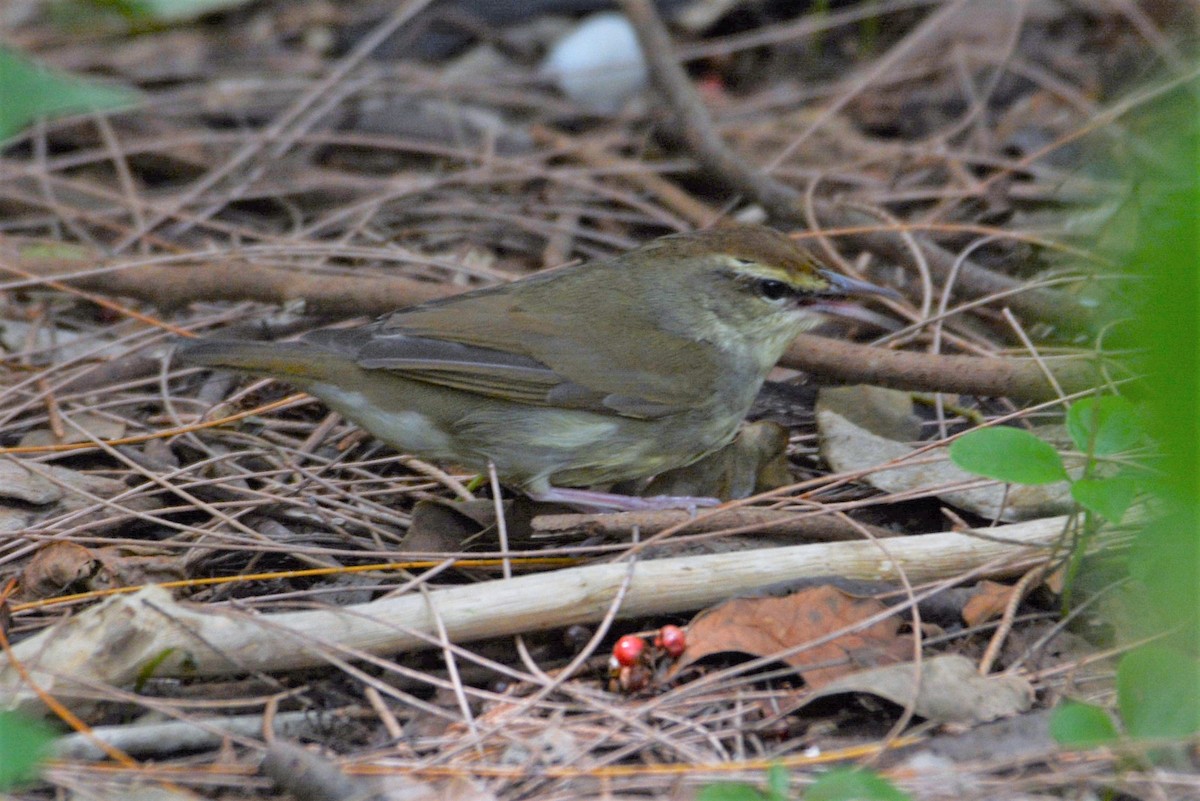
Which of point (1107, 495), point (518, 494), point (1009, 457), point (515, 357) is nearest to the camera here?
point (1107, 495)

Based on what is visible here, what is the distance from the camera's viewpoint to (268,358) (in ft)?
13.0

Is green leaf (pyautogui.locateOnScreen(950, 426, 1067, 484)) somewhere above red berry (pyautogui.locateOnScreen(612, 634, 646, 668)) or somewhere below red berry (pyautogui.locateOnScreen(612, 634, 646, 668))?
above

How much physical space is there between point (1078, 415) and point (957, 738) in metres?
0.91

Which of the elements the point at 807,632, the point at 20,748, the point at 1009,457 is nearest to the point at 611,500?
the point at 807,632

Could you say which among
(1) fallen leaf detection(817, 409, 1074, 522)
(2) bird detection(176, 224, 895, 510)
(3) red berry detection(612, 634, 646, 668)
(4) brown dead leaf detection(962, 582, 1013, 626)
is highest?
(2) bird detection(176, 224, 895, 510)

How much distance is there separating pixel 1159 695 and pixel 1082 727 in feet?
0.67

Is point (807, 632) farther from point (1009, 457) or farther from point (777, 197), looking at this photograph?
point (777, 197)

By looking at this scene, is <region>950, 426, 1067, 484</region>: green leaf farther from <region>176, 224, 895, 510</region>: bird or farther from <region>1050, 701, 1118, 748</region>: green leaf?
<region>176, 224, 895, 510</region>: bird

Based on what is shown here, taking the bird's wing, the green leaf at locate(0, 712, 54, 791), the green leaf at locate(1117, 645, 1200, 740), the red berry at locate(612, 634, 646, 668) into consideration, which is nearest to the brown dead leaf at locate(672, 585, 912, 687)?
the red berry at locate(612, 634, 646, 668)

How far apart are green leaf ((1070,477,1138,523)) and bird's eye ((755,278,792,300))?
1.54m

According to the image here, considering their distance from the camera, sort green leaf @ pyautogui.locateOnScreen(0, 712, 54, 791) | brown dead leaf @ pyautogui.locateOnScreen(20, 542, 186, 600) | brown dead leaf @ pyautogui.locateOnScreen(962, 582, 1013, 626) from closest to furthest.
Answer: green leaf @ pyautogui.locateOnScreen(0, 712, 54, 791) < brown dead leaf @ pyautogui.locateOnScreen(962, 582, 1013, 626) < brown dead leaf @ pyautogui.locateOnScreen(20, 542, 186, 600)

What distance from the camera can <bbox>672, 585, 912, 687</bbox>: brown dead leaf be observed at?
3.19m

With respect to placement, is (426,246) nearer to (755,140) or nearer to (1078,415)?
(755,140)

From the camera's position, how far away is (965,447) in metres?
3.03
